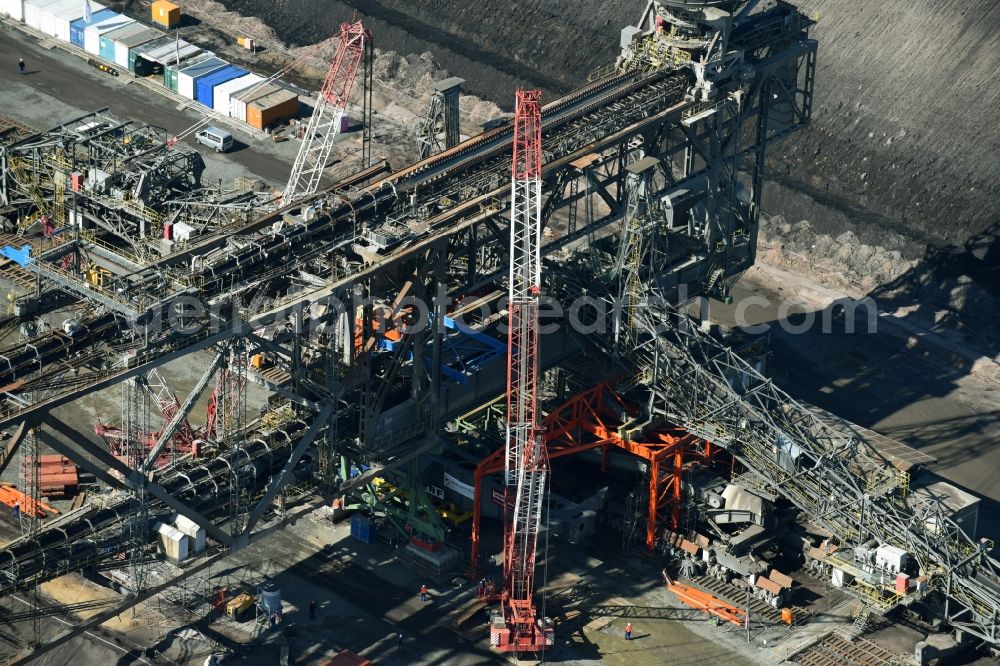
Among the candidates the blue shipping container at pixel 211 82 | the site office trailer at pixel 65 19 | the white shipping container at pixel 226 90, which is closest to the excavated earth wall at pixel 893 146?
the white shipping container at pixel 226 90

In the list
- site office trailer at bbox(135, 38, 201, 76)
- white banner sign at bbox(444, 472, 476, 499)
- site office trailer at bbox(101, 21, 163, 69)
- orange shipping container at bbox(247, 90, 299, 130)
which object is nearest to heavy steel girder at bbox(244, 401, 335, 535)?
white banner sign at bbox(444, 472, 476, 499)

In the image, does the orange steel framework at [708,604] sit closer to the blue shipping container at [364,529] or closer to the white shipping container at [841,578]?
the white shipping container at [841,578]

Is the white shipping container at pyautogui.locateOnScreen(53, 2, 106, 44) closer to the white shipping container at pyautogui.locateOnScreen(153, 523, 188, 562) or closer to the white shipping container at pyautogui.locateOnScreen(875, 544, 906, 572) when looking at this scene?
the white shipping container at pyautogui.locateOnScreen(153, 523, 188, 562)

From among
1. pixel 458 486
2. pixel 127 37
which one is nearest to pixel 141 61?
pixel 127 37

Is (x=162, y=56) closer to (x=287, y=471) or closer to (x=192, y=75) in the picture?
(x=192, y=75)

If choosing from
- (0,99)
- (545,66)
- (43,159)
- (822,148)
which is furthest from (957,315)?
(0,99)

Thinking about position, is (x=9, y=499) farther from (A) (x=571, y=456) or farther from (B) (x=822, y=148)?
(B) (x=822, y=148)

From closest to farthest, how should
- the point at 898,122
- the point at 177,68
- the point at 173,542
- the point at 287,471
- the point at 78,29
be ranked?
1. the point at 173,542
2. the point at 287,471
3. the point at 898,122
4. the point at 177,68
5. the point at 78,29
